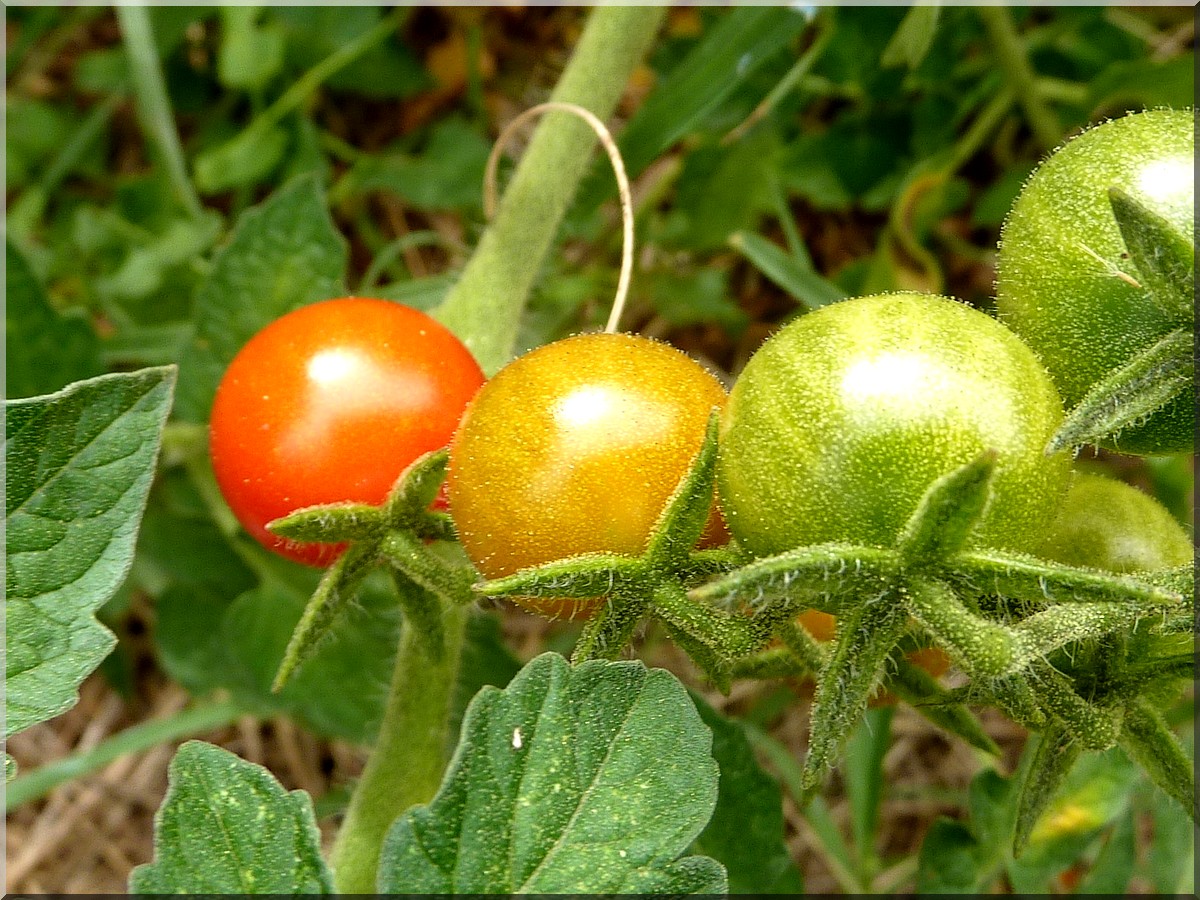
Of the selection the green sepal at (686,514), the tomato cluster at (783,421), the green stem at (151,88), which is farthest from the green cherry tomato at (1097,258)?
the green stem at (151,88)

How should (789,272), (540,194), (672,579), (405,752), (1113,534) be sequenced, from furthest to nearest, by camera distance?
(789,272)
(540,194)
(405,752)
(1113,534)
(672,579)

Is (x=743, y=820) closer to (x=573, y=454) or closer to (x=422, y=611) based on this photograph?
(x=422, y=611)

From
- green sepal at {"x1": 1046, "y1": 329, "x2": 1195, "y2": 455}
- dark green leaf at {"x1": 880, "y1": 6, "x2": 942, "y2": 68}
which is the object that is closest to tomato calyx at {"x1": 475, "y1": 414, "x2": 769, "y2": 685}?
green sepal at {"x1": 1046, "y1": 329, "x2": 1195, "y2": 455}

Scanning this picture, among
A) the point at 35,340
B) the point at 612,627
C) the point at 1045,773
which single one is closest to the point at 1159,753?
the point at 1045,773

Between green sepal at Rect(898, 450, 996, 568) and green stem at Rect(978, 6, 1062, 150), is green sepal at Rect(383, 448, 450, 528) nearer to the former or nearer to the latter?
green sepal at Rect(898, 450, 996, 568)

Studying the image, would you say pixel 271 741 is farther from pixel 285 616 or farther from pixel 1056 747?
pixel 1056 747

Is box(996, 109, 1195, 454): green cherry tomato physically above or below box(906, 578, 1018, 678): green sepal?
above

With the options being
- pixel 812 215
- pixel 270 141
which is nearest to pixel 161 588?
pixel 270 141

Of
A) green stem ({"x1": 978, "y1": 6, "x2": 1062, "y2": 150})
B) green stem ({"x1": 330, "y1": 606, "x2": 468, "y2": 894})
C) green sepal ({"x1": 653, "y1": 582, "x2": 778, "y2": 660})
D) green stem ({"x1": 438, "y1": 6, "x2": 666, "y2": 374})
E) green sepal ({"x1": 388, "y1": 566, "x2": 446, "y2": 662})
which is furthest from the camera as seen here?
green stem ({"x1": 978, "y1": 6, "x2": 1062, "y2": 150})
